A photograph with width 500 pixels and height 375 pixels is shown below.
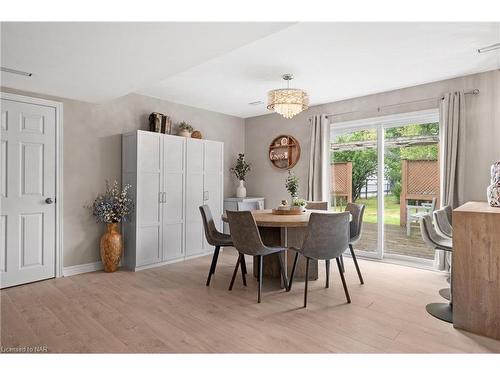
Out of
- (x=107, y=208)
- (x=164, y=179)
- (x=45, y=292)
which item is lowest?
(x=45, y=292)

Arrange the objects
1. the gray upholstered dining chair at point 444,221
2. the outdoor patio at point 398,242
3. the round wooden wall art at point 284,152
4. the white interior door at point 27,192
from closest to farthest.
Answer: the gray upholstered dining chair at point 444,221 < the white interior door at point 27,192 < the outdoor patio at point 398,242 < the round wooden wall art at point 284,152

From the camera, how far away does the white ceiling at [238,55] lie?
7.32 ft

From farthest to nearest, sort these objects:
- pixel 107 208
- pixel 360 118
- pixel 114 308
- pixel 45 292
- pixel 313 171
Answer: pixel 313 171 < pixel 360 118 < pixel 107 208 < pixel 45 292 < pixel 114 308

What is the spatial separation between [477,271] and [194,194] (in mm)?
Result: 3582

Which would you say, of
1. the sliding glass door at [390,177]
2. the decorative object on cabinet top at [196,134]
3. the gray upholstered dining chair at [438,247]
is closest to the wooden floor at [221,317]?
the gray upholstered dining chair at [438,247]

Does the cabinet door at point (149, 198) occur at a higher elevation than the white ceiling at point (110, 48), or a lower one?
lower

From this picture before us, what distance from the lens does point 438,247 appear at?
117 inches

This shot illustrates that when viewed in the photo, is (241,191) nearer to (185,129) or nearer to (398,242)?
(185,129)

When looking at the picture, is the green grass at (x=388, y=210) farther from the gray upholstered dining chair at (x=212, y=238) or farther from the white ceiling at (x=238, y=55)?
the gray upholstered dining chair at (x=212, y=238)

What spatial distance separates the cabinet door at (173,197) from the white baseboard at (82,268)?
854 millimetres

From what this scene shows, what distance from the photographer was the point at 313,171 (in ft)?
16.7
